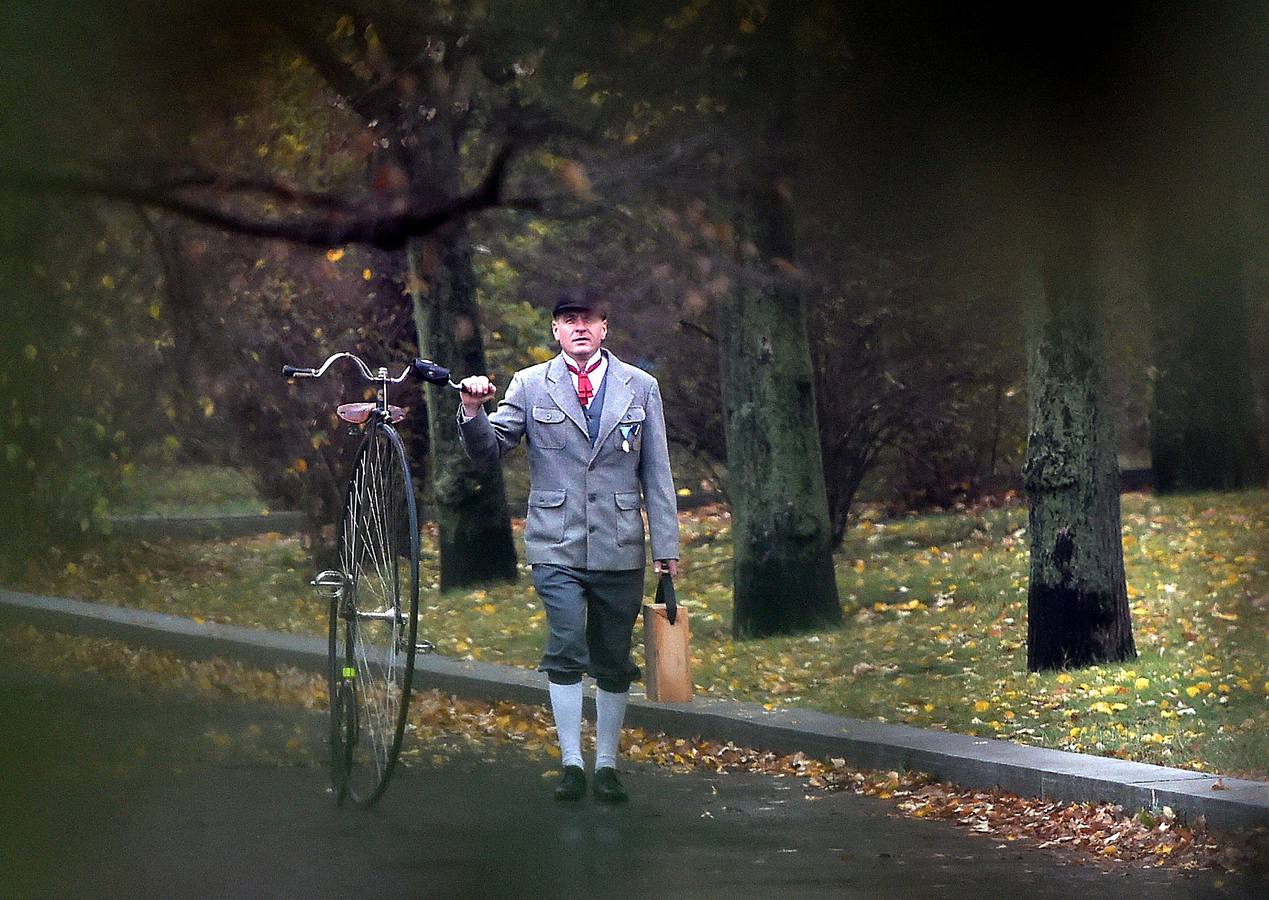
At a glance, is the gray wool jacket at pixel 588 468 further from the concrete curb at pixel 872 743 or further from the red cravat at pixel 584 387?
the concrete curb at pixel 872 743

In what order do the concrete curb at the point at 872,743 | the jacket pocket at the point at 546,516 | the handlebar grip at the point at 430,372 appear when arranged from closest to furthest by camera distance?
the concrete curb at the point at 872,743 < the handlebar grip at the point at 430,372 < the jacket pocket at the point at 546,516

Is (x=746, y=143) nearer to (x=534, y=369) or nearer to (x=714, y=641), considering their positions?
(x=534, y=369)

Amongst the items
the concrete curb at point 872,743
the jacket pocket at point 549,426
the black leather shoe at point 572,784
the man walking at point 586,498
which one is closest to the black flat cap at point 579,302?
the man walking at point 586,498

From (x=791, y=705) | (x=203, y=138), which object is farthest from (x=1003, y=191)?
(x=791, y=705)

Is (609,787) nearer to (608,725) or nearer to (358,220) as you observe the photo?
(608,725)

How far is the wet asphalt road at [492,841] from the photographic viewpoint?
19.5 feet

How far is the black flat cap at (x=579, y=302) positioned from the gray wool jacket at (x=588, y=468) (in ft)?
0.68

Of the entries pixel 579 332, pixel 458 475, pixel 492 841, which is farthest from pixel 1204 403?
pixel 492 841

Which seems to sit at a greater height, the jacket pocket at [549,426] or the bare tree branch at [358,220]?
the bare tree branch at [358,220]

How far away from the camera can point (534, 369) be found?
8.05 metres

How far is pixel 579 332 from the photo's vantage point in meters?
7.96

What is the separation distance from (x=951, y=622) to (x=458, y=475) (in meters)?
5.82

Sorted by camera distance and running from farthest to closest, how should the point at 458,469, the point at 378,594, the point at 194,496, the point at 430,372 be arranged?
the point at 194,496 → the point at 458,469 → the point at 378,594 → the point at 430,372

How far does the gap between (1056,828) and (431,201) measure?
3992 millimetres
